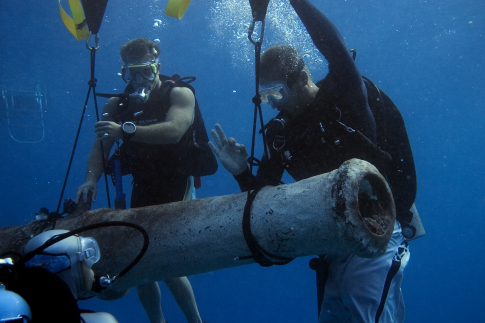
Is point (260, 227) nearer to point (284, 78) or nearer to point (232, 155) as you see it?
point (232, 155)

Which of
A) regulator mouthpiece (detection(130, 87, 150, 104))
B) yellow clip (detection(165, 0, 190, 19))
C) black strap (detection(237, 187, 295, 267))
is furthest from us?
regulator mouthpiece (detection(130, 87, 150, 104))

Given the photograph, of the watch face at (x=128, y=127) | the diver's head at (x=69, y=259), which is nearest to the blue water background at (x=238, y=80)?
the watch face at (x=128, y=127)

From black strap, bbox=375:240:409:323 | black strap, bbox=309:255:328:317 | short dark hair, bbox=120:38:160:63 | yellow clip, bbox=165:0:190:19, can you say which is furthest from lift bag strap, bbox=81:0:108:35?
black strap, bbox=375:240:409:323

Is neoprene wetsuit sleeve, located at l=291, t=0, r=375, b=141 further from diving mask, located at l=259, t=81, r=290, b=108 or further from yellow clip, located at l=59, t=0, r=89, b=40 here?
yellow clip, located at l=59, t=0, r=89, b=40

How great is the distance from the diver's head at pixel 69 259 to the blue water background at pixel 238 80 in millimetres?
13234

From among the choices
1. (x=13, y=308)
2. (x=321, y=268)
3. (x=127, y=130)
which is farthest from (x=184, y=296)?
(x=13, y=308)

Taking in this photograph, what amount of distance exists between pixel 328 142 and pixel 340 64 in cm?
58

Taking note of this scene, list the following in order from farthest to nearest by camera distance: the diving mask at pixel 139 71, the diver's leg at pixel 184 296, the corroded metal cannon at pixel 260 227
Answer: the diver's leg at pixel 184 296, the diving mask at pixel 139 71, the corroded metal cannon at pixel 260 227

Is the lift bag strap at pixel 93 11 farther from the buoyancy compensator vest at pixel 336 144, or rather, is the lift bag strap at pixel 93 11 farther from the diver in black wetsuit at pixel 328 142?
the buoyancy compensator vest at pixel 336 144

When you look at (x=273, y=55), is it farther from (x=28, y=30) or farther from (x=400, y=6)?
(x=400, y=6)

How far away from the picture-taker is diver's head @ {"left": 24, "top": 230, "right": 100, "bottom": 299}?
5.06ft

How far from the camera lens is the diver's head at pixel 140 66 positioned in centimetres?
352

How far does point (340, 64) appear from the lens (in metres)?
2.21

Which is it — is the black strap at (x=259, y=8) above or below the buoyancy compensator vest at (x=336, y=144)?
above
